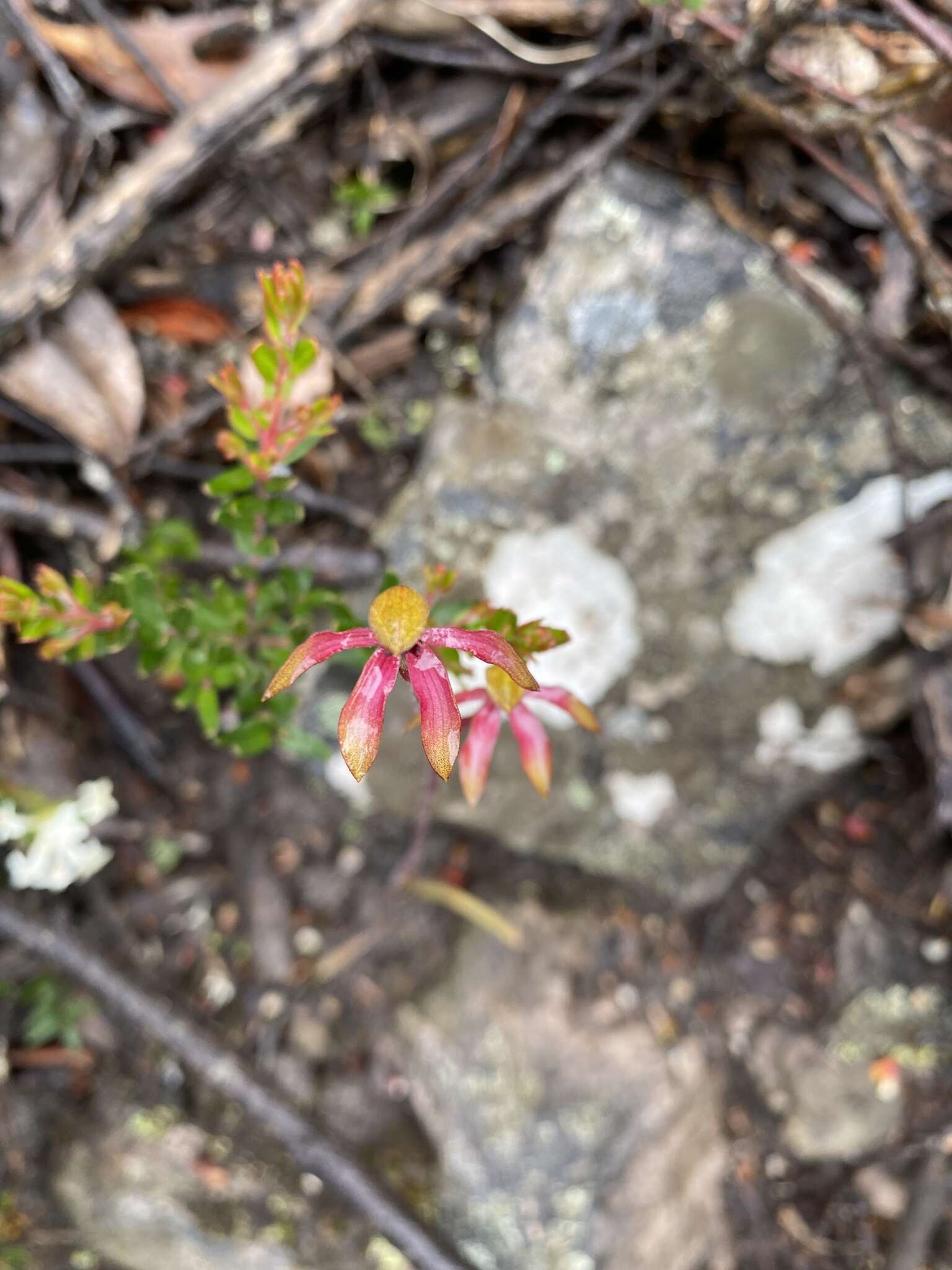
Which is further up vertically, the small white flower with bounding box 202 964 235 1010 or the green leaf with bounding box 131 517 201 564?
the green leaf with bounding box 131 517 201 564

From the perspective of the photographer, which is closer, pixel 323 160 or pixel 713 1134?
pixel 323 160

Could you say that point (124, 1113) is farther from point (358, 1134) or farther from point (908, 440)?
point (908, 440)

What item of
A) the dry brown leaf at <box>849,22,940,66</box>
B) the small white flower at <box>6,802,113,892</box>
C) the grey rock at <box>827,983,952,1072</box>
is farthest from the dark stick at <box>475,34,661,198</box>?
the grey rock at <box>827,983,952,1072</box>

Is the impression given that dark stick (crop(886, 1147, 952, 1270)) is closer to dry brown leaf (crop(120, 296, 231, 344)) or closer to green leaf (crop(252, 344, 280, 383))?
green leaf (crop(252, 344, 280, 383))

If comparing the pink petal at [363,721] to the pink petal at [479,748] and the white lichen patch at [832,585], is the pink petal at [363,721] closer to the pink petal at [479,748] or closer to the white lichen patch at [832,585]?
the pink petal at [479,748]

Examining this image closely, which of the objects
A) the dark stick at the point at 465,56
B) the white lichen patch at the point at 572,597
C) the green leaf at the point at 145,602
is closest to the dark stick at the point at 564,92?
the dark stick at the point at 465,56

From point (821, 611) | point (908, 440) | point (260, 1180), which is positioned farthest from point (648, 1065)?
point (908, 440)
